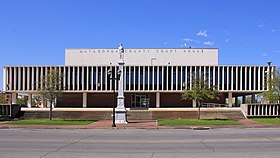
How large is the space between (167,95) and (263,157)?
5443 cm

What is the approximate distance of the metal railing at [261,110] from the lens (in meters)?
41.3

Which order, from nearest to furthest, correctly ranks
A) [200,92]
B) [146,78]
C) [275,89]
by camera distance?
1. [200,92]
2. [275,89]
3. [146,78]

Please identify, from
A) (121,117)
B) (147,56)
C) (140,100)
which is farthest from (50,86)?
(147,56)

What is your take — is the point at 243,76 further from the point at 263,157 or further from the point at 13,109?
the point at 263,157

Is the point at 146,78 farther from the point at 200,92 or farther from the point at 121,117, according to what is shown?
the point at 121,117

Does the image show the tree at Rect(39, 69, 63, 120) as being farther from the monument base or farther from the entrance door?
the entrance door

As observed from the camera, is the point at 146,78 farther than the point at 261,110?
Yes

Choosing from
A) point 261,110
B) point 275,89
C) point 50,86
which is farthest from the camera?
point 261,110

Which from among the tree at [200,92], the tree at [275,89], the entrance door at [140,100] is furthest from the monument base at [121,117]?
the entrance door at [140,100]

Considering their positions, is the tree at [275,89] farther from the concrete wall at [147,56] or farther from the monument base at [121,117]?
the concrete wall at [147,56]

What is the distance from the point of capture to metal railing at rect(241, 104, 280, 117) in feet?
135

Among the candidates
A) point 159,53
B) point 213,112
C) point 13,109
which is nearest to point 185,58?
point 159,53

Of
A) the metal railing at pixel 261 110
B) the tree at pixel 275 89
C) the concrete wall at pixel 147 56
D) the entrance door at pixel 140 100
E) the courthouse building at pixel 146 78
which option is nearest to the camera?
the tree at pixel 275 89

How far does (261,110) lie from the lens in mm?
41375
